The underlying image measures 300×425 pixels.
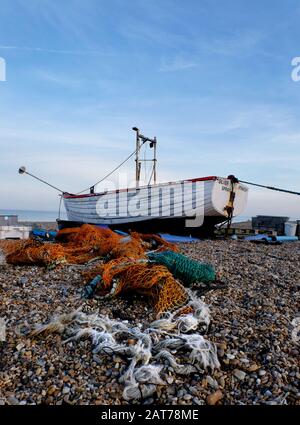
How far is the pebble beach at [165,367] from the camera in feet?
8.70

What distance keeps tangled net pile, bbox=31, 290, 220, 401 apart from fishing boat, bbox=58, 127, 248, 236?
10.9 m

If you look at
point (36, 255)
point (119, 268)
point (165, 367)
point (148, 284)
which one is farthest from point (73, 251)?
point (165, 367)

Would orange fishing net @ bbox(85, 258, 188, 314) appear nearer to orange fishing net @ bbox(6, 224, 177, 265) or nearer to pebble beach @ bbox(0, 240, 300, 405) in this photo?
pebble beach @ bbox(0, 240, 300, 405)

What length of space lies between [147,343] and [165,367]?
1.42 feet

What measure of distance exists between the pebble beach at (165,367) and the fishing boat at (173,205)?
30.8ft

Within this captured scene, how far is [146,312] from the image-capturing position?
4.36m

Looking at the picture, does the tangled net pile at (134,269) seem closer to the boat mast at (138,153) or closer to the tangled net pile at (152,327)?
the tangled net pile at (152,327)

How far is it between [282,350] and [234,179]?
12.8m

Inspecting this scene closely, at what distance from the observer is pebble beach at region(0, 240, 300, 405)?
2.65 metres

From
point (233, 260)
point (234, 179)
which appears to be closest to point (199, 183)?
point (234, 179)

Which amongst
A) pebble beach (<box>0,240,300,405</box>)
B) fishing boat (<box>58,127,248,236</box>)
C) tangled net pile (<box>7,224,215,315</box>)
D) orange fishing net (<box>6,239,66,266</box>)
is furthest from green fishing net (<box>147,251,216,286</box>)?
fishing boat (<box>58,127,248,236</box>)

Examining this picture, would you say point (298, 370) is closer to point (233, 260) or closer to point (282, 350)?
point (282, 350)

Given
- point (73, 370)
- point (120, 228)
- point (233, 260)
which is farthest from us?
point (120, 228)

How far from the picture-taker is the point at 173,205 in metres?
15.3
